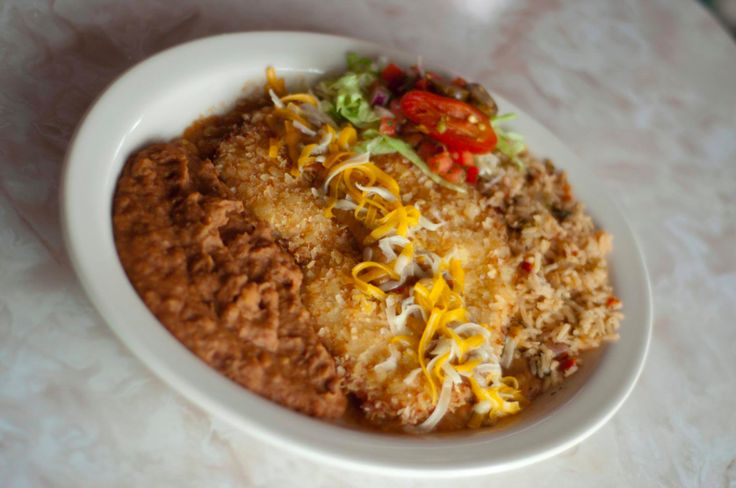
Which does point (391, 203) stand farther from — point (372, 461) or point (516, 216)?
point (372, 461)

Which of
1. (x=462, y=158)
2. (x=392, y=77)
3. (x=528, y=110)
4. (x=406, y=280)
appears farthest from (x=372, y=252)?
(x=528, y=110)

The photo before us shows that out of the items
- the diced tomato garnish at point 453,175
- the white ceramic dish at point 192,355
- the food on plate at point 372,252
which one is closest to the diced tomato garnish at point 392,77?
the food on plate at point 372,252

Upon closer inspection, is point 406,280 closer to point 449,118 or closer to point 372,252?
point 372,252

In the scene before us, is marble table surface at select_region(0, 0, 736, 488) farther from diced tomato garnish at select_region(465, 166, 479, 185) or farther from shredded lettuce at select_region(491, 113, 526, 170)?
diced tomato garnish at select_region(465, 166, 479, 185)

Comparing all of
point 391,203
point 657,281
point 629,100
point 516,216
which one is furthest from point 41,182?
point 629,100

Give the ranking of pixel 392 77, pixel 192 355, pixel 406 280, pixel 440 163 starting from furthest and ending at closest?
pixel 392 77 → pixel 440 163 → pixel 406 280 → pixel 192 355

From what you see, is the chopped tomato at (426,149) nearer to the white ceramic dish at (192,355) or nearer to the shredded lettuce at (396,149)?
the shredded lettuce at (396,149)

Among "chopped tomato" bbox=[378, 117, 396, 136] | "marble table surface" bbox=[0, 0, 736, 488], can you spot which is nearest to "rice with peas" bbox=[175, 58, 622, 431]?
"chopped tomato" bbox=[378, 117, 396, 136]

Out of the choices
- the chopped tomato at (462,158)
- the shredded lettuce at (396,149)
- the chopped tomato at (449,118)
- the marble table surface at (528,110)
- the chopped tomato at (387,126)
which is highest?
the chopped tomato at (449,118)
